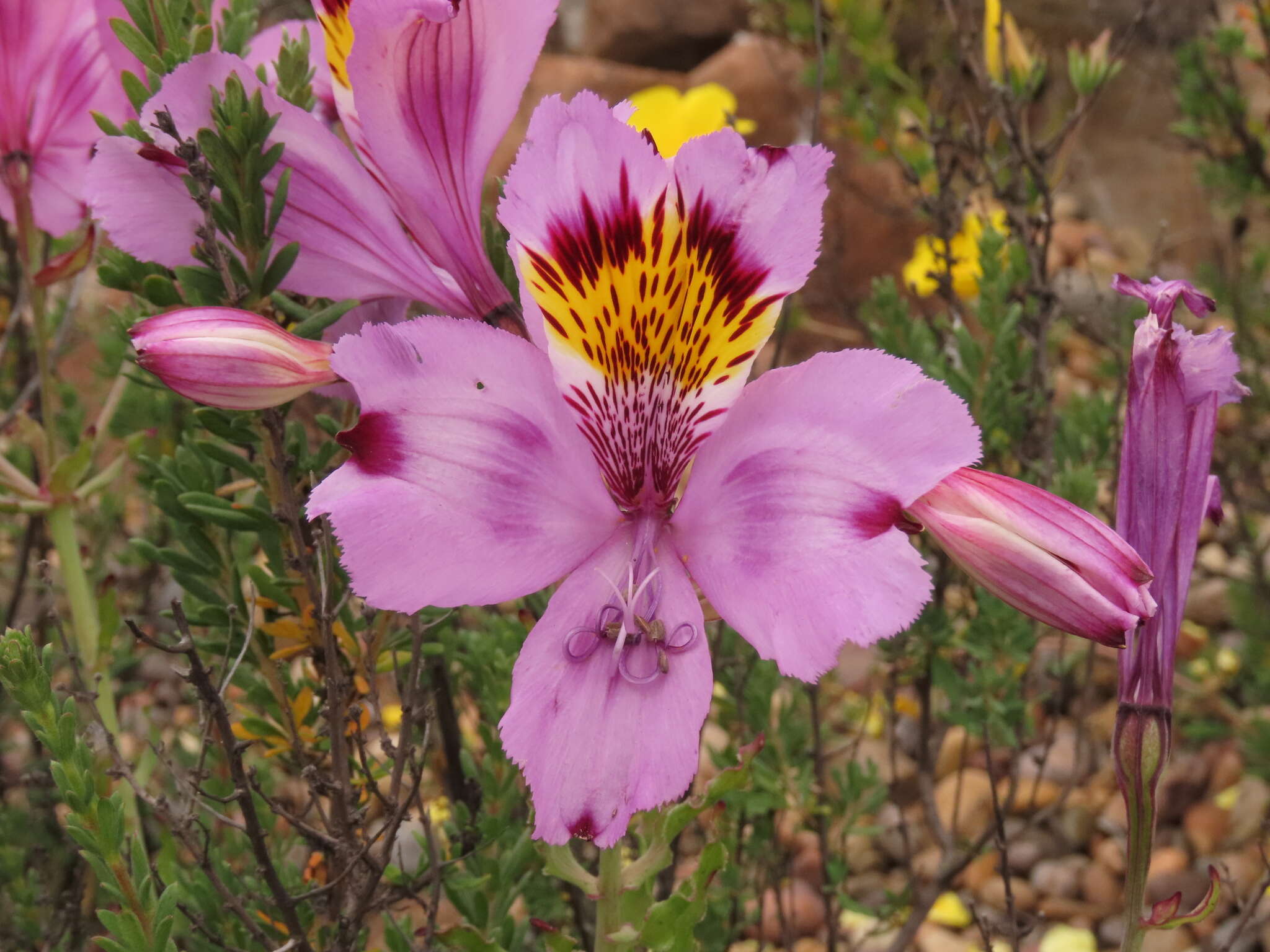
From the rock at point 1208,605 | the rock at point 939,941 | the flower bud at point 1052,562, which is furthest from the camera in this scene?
the rock at point 1208,605

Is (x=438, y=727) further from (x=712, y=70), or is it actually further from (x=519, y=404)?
(x=712, y=70)

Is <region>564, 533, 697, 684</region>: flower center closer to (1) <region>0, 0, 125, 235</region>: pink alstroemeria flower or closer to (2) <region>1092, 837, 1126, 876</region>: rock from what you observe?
(1) <region>0, 0, 125, 235</region>: pink alstroemeria flower

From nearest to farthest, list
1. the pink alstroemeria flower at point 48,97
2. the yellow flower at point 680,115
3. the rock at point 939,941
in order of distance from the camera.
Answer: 1. the pink alstroemeria flower at point 48,97
2. the yellow flower at point 680,115
3. the rock at point 939,941

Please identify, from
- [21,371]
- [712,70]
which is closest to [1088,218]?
[712,70]

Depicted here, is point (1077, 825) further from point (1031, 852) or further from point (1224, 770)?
point (1224, 770)

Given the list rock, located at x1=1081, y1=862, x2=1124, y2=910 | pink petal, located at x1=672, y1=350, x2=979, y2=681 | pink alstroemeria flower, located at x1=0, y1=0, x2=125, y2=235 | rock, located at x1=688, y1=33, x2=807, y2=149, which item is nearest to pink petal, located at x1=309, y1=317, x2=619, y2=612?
pink petal, located at x1=672, y1=350, x2=979, y2=681

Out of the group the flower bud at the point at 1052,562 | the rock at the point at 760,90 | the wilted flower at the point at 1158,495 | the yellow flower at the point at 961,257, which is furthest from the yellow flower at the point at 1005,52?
the rock at the point at 760,90

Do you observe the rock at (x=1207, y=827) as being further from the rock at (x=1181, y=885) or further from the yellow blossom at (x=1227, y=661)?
the yellow blossom at (x=1227, y=661)
